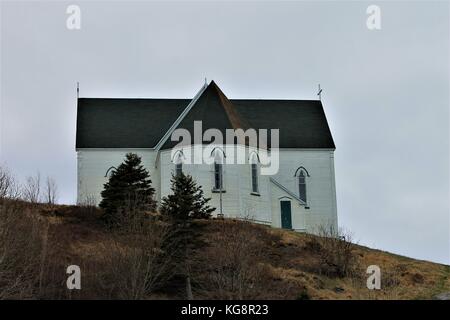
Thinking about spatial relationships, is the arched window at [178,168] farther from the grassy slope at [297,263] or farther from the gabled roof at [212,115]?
the grassy slope at [297,263]

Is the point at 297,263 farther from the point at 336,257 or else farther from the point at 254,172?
the point at 254,172

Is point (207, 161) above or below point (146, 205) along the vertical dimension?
above

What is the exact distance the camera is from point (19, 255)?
120 feet

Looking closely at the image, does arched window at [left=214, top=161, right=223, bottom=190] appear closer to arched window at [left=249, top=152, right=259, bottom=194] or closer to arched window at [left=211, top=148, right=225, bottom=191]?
arched window at [left=211, top=148, right=225, bottom=191]

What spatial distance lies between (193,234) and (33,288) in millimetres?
8883

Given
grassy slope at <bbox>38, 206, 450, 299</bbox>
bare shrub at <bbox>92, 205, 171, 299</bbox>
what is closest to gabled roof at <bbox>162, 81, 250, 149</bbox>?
grassy slope at <bbox>38, 206, 450, 299</bbox>

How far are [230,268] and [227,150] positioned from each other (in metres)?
20.9

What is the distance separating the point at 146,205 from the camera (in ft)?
149

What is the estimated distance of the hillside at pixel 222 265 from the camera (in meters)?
35.4

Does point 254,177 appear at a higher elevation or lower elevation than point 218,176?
higher

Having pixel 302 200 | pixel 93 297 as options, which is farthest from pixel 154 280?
pixel 302 200

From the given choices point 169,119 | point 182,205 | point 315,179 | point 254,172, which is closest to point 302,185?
point 315,179
